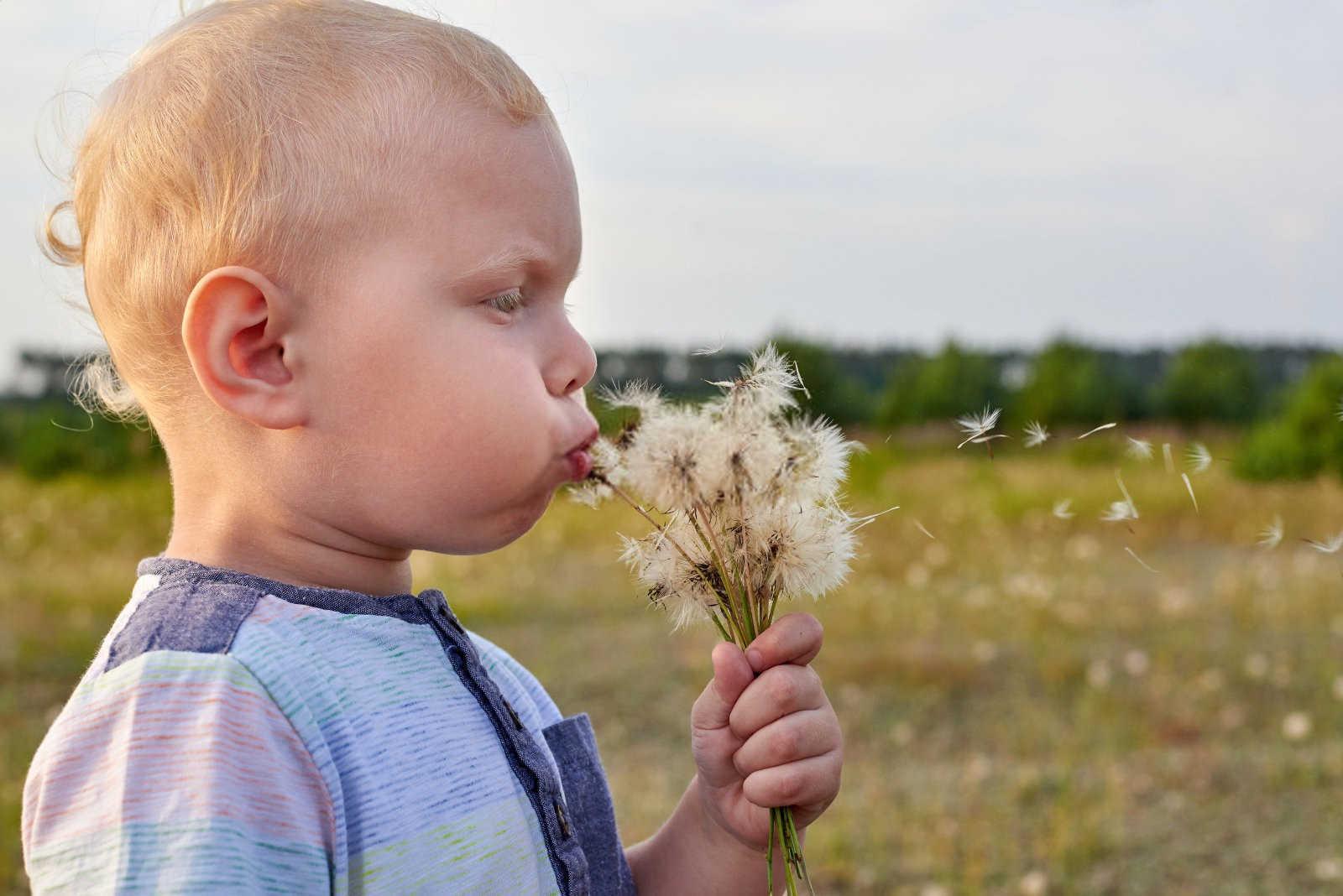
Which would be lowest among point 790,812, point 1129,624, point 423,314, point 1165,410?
point 1165,410

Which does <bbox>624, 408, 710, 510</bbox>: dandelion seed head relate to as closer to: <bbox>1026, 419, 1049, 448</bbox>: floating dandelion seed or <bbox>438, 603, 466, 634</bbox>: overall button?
<bbox>438, 603, 466, 634</bbox>: overall button

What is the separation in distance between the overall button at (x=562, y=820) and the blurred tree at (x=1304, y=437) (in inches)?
382

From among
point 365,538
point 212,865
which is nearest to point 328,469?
point 365,538

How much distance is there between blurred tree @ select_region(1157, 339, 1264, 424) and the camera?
44.1 ft

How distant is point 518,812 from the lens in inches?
50.1

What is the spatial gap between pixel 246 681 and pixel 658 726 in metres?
3.49

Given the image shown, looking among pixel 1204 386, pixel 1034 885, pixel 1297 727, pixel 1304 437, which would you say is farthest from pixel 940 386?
pixel 1034 885

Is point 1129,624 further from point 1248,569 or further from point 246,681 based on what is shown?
point 246,681

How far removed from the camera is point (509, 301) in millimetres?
1234

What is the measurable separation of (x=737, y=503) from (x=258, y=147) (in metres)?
0.57

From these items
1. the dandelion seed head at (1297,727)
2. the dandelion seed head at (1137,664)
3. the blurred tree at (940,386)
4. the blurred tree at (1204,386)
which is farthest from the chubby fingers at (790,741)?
the blurred tree at (1204,386)

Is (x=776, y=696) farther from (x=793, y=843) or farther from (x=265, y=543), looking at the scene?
(x=265, y=543)

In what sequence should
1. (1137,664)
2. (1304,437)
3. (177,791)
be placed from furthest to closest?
(1304,437), (1137,664), (177,791)

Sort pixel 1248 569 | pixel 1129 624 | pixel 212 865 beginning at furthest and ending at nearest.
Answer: pixel 1248 569
pixel 1129 624
pixel 212 865
